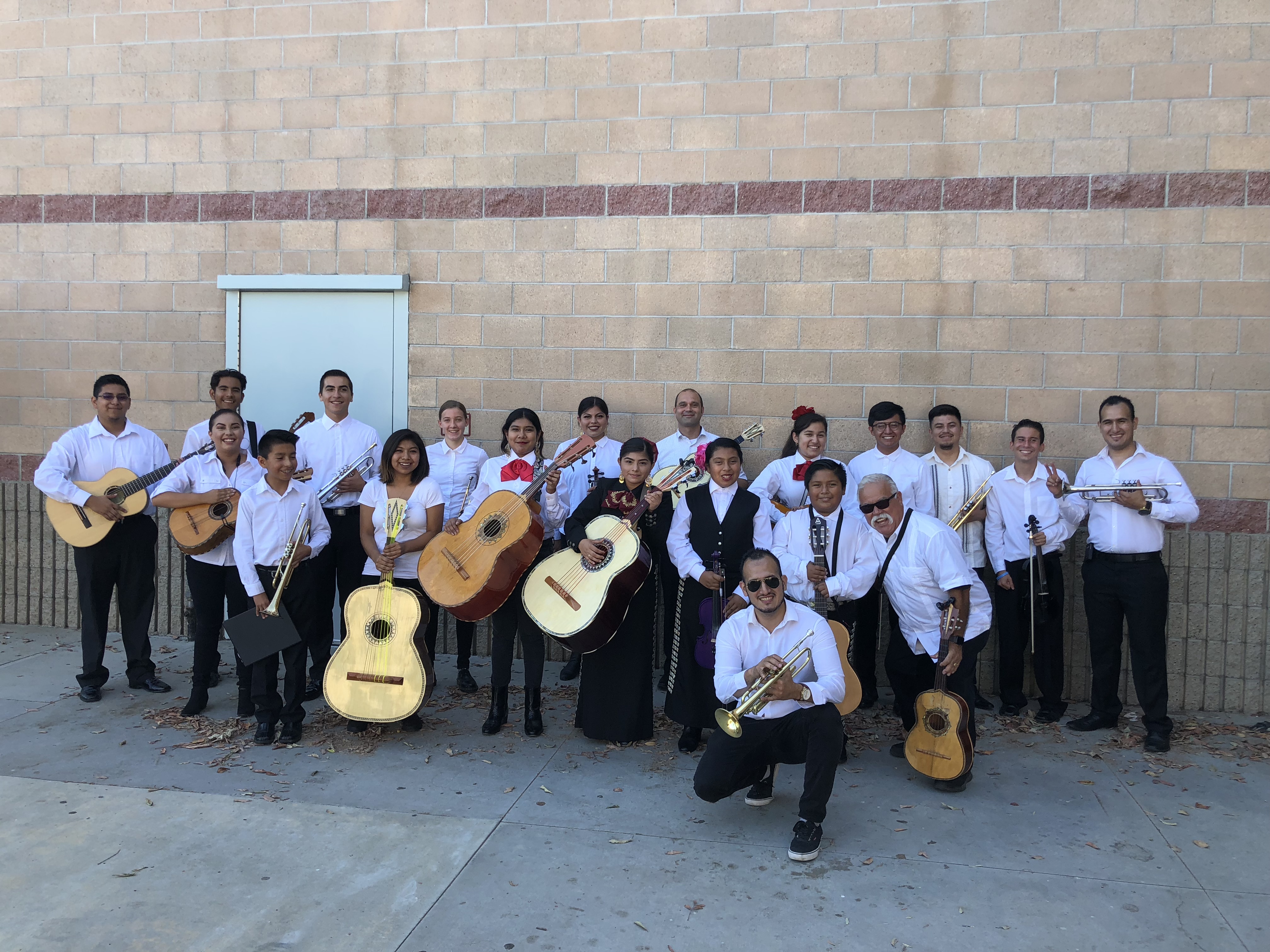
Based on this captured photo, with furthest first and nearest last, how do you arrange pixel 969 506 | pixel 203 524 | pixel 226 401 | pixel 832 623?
pixel 226 401 < pixel 203 524 < pixel 969 506 < pixel 832 623

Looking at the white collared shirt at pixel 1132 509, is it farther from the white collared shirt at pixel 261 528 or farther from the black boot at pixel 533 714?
the white collared shirt at pixel 261 528

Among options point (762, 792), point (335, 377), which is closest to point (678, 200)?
point (335, 377)

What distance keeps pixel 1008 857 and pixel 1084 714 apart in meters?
2.49

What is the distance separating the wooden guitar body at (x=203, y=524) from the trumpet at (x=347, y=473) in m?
0.59

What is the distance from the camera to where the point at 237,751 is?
17.0 ft

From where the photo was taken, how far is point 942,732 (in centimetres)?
473

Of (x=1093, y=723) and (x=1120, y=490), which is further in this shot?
(x=1093, y=723)

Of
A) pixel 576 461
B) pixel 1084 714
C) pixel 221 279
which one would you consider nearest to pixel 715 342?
pixel 576 461

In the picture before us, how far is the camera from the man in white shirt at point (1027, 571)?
19.8ft

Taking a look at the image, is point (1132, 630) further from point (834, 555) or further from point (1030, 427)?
point (834, 555)

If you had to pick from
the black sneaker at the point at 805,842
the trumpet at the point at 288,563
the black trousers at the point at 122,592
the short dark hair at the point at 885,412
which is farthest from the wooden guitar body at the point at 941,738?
the black trousers at the point at 122,592

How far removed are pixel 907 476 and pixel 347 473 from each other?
3672 millimetres

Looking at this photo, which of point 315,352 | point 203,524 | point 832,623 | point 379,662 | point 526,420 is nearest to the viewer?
point 832,623

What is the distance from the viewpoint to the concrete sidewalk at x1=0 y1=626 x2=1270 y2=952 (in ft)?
11.5
